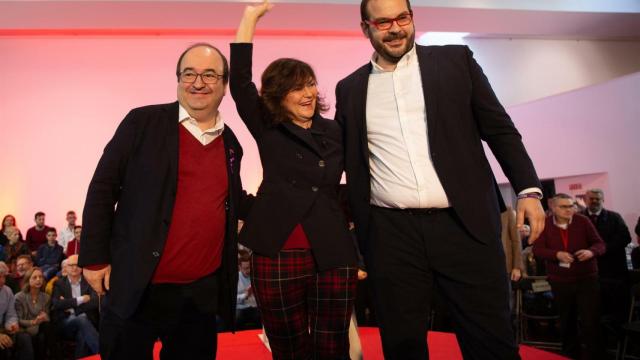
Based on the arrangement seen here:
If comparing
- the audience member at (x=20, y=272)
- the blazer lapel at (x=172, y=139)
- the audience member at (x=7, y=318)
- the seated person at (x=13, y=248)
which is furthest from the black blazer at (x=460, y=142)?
the seated person at (x=13, y=248)

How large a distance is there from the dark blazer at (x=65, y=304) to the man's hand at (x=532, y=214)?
5.20 m

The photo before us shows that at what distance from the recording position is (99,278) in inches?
72.9

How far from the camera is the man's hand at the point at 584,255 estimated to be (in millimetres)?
4699

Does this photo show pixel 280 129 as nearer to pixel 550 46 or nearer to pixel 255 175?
pixel 255 175

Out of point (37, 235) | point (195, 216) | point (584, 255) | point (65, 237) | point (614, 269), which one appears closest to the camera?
point (195, 216)

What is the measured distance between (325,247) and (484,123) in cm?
72

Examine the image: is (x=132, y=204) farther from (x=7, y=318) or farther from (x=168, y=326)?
(x=7, y=318)

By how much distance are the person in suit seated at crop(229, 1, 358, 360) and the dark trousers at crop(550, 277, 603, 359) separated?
3669mm

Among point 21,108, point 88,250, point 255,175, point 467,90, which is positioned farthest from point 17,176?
point 467,90

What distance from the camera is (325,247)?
6.22 feet

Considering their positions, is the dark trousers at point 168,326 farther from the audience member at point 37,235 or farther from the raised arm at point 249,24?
the audience member at point 37,235

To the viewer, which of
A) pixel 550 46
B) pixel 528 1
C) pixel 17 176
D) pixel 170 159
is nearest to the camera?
pixel 170 159

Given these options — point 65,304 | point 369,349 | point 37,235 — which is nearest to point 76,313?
point 65,304

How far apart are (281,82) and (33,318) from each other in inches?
187
